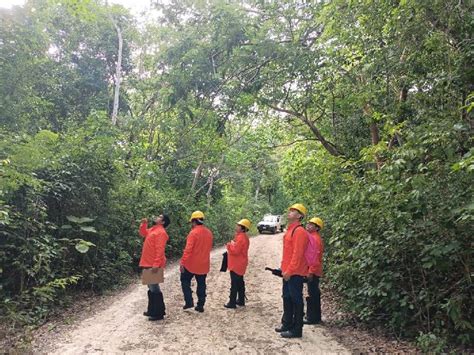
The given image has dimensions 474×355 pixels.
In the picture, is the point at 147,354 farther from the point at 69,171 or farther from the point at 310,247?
the point at 69,171

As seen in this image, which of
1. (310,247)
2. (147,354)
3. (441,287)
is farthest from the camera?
(310,247)

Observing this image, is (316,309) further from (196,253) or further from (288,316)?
(196,253)

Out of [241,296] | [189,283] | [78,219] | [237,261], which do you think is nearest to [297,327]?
[237,261]

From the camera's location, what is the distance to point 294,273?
5523mm

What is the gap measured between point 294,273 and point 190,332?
6.05 ft

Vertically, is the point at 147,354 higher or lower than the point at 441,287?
lower

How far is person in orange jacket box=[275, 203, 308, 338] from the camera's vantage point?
18.1 ft

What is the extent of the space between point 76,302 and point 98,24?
13244mm

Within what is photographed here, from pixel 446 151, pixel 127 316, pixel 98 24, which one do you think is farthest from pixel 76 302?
pixel 98 24

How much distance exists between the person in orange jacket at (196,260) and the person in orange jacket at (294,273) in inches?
68.7

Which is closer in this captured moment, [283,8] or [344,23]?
[344,23]

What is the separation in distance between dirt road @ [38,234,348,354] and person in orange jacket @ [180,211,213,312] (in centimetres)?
33

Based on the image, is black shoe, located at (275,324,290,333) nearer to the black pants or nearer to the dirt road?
the dirt road

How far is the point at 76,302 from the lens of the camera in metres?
7.84
